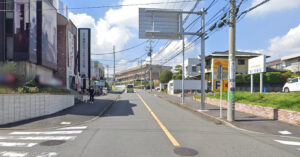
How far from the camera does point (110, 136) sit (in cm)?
649

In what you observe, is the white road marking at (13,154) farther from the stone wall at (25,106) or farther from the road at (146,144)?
the stone wall at (25,106)

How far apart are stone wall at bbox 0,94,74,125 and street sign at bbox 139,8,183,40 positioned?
7569 millimetres

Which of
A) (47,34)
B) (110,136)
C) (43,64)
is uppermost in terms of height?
(47,34)

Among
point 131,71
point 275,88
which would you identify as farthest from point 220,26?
point 131,71

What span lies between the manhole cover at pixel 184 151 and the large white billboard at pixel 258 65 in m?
11.2

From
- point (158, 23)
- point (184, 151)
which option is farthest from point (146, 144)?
point (158, 23)

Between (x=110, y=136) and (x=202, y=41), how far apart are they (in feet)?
33.4

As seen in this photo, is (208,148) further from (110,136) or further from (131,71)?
(131,71)

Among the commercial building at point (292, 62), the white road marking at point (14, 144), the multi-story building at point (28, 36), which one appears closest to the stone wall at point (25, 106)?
the white road marking at point (14, 144)

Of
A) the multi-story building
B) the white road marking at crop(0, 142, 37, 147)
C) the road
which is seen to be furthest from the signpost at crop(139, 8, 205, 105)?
the white road marking at crop(0, 142, 37, 147)

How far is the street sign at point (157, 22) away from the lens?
13352 mm

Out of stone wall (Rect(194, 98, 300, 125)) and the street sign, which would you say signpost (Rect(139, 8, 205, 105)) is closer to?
the street sign

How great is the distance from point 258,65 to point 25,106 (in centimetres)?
1553

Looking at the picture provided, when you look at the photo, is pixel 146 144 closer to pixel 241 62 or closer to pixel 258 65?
pixel 258 65
